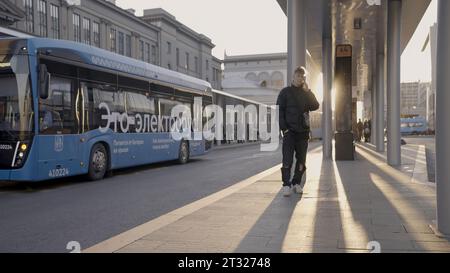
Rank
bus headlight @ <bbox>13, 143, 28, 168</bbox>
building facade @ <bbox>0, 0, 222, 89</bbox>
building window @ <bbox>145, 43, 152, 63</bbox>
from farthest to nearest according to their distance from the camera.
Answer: building window @ <bbox>145, 43, 152, 63</bbox> → building facade @ <bbox>0, 0, 222, 89</bbox> → bus headlight @ <bbox>13, 143, 28, 168</bbox>

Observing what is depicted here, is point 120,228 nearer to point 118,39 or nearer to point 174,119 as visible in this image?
point 174,119

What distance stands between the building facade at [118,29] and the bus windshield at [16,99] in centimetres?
1647

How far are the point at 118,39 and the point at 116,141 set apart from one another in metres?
34.5

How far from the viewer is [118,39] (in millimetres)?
44875

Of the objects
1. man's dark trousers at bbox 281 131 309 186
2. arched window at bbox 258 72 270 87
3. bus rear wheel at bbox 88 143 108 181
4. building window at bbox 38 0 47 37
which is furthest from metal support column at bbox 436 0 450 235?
arched window at bbox 258 72 270 87

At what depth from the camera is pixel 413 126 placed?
Result: 73000mm

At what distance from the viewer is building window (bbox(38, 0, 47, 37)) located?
33.8 m

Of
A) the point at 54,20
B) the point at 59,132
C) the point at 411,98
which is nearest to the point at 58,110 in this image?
the point at 59,132

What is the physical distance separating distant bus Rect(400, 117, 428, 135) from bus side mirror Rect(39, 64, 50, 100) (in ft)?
227

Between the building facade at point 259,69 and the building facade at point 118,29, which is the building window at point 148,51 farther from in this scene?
the building facade at point 259,69

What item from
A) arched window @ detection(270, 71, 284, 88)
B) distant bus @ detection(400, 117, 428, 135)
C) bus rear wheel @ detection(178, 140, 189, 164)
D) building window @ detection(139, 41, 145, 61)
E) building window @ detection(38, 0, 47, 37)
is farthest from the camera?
arched window @ detection(270, 71, 284, 88)

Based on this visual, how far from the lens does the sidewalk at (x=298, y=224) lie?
441cm

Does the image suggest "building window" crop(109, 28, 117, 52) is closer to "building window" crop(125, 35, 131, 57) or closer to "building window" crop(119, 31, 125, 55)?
"building window" crop(119, 31, 125, 55)

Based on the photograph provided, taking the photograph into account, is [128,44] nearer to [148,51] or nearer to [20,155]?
[148,51]
